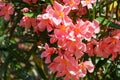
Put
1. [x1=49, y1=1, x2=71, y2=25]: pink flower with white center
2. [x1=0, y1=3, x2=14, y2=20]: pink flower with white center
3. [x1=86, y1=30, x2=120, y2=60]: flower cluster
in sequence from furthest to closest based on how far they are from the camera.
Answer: [x1=0, y1=3, x2=14, y2=20]: pink flower with white center → [x1=86, y1=30, x2=120, y2=60]: flower cluster → [x1=49, y1=1, x2=71, y2=25]: pink flower with white center

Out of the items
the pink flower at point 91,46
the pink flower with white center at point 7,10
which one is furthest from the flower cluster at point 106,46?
the pink flower with white center at point 7,10

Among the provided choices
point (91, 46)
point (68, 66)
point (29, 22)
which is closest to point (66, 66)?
point (68, 66)

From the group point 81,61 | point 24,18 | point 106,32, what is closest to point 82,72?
point 81,61

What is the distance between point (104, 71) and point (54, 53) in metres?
0.35

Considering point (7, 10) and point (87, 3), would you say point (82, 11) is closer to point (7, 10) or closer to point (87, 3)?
point (87, 3)

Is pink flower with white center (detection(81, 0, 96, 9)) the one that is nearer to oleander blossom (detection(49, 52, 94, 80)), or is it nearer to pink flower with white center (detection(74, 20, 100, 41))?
pink flower with white center (detection(74, 20, 100, 41))

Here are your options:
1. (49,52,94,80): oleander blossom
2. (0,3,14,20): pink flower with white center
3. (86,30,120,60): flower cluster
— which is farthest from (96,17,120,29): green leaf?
(0,3,14,20): pink flower with white center

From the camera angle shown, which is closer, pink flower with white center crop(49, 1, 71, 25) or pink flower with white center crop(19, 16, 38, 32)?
pink flower with white center crop(49, 1, 71, 25)

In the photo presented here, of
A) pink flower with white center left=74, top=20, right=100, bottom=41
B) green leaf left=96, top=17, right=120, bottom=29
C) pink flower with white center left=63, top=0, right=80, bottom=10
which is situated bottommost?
green leaf left=96, top=17, right=120, bottom=29

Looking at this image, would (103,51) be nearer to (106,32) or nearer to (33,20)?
(106,32)

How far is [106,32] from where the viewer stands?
4.37 feet

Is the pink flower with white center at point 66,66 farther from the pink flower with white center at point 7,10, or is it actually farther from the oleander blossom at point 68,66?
the pink flower with white center at point 7,10

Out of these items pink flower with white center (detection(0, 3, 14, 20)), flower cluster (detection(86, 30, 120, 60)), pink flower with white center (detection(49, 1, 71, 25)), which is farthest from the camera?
pink flower with white center (detection(0, 3, 14, 20))

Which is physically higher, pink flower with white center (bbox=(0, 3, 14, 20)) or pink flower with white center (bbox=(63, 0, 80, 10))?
pink flower with white center (bbox=(63, 0, 80, 10))
